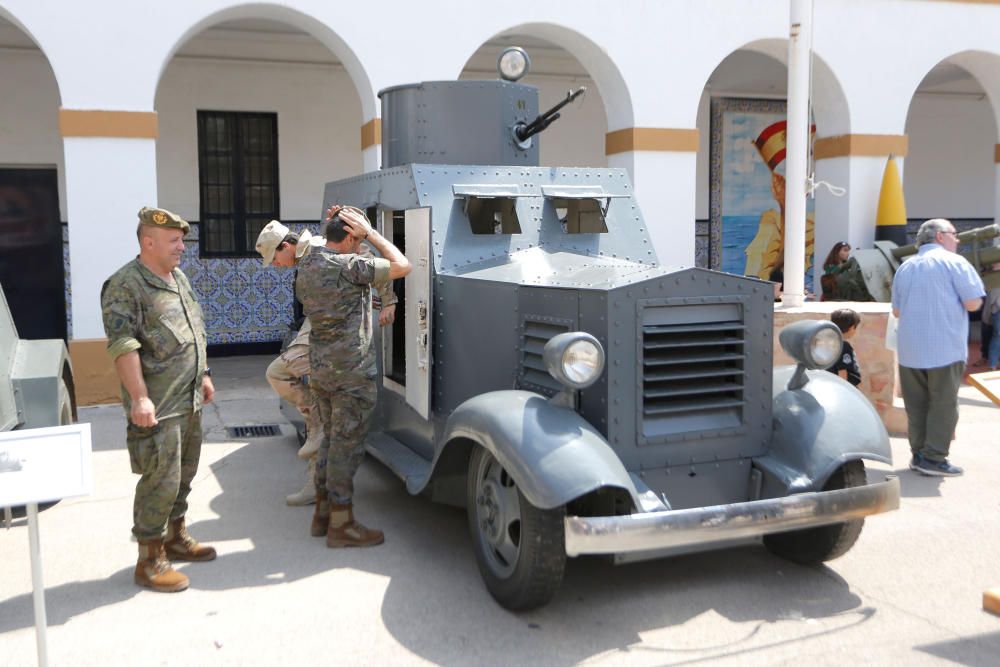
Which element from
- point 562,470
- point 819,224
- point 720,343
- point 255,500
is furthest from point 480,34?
point 562,470

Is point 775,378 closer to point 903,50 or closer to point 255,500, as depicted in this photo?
point 255,500

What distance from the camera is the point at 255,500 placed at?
19.8 feet

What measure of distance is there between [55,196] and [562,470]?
10.0 m

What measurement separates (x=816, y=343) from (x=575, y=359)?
4.33ft

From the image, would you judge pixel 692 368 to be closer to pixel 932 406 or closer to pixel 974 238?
pixel 932 406

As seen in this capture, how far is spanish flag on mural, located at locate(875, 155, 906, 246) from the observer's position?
11.0 meters

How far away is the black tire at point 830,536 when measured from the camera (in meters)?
4.46

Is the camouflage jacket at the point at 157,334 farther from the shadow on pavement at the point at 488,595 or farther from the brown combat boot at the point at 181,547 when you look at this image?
the shadow on pavement at the point at 488,595

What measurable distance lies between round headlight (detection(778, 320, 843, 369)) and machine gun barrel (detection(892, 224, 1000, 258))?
609cm

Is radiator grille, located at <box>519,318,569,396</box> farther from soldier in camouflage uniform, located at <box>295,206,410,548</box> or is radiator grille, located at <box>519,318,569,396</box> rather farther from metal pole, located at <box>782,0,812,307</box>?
metal pole, located at <box>782,0,812,307</box>

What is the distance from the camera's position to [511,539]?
14.0 feet

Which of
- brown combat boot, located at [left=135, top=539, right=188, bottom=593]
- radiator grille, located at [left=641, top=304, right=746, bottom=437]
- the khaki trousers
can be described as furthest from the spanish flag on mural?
brown combat boot, located at [left=135, top=539, right=188, bottom=593]

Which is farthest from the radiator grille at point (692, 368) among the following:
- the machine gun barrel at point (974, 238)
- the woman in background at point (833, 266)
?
the woman in background at point (833, 266)

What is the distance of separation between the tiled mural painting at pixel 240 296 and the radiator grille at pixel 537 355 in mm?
8338
